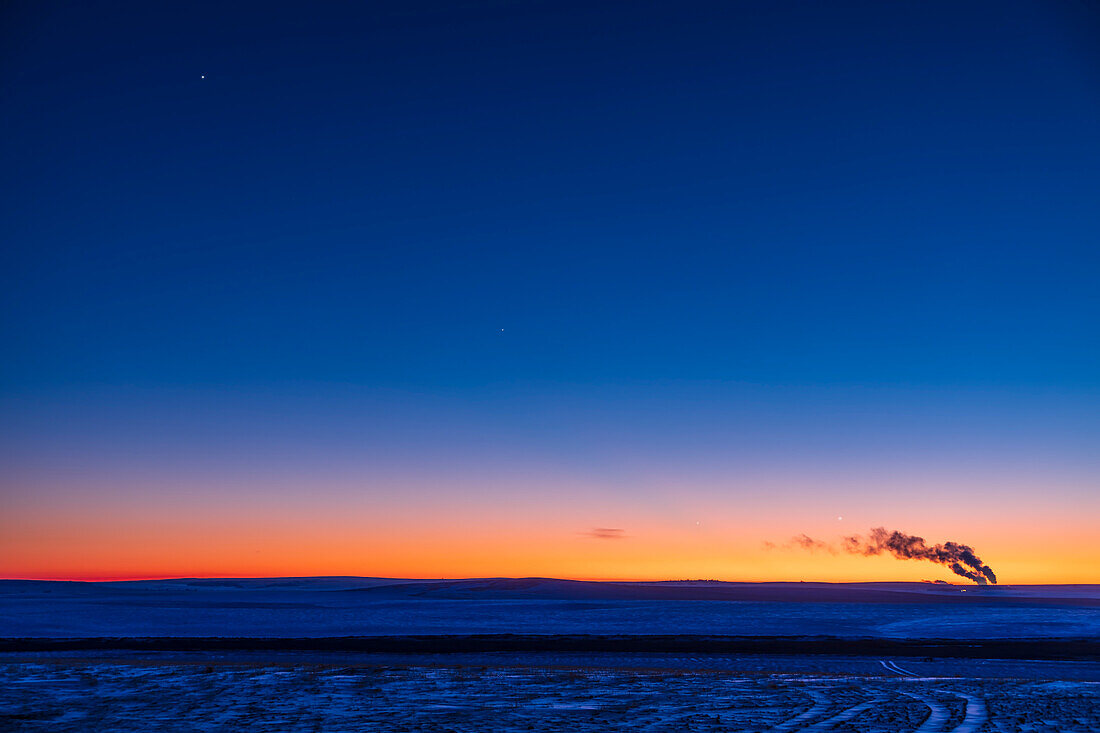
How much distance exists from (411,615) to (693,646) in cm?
2143

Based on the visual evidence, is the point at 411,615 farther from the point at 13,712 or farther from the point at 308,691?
the point at 13,712

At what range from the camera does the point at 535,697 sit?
16.5 meters

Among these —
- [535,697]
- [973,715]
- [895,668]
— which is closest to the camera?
[973,715]

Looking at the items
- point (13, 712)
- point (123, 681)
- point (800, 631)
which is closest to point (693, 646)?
point (800, 631)

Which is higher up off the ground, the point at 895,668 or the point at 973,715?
the point at 973,715

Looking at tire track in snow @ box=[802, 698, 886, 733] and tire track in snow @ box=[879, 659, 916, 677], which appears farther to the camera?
tire track in snow @ box=[879, 659, 916, 677]

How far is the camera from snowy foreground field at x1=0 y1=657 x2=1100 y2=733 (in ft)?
43.9

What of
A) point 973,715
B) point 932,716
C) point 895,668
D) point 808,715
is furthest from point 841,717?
point 895,668

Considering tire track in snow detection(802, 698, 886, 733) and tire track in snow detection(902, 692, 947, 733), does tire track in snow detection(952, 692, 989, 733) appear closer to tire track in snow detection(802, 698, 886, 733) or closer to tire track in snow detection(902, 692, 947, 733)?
tire track in snow detection(902, 692, 947, 733)

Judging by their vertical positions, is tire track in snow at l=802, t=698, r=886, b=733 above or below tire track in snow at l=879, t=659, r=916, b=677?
above


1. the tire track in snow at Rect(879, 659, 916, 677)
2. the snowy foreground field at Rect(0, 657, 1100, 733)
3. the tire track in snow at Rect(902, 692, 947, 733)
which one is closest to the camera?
the tire track in snow at Rect(902, 692, 947, 733)

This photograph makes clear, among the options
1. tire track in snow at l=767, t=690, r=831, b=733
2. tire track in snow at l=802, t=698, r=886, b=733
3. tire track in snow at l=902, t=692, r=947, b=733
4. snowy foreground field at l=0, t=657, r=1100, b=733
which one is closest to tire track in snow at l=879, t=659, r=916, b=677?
snowy foreground field at l=0, t=657, r=1100, b=733

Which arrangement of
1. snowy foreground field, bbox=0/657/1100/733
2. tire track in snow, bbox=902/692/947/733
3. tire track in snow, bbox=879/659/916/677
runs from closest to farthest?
tire track in snow, bbox=902/692/947/733 < snowy foreground field, bbox=0/657/1100/733 < tire track in snow, bbox=879/659/916/677

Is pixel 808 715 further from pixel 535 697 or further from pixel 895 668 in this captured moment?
pixel 895 668
